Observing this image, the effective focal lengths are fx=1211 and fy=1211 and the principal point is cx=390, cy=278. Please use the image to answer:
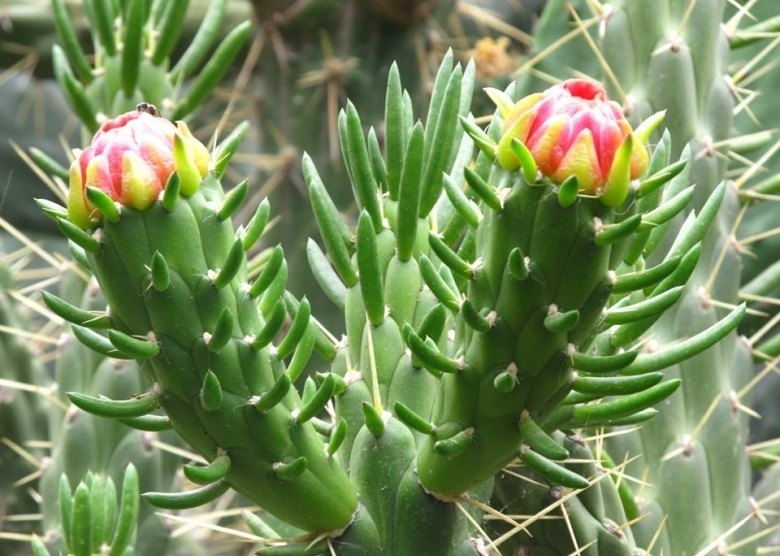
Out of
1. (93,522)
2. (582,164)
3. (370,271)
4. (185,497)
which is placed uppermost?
(582,164)

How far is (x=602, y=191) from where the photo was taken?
1.95 feet

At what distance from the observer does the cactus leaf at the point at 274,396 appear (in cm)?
66

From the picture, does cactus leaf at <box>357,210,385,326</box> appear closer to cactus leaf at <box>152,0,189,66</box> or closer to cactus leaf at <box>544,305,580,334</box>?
cactus leaf at <box>544,305,580,334</box>

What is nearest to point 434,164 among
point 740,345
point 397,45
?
point 740,345

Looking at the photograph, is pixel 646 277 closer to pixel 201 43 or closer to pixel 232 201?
pixel 232 201

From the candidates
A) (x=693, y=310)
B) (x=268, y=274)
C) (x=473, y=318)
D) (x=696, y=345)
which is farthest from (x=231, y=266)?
(x=693, y=310)

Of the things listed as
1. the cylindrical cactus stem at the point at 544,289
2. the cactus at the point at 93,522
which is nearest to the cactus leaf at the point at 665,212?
the cylindrical cactus stem at the point at 544,289

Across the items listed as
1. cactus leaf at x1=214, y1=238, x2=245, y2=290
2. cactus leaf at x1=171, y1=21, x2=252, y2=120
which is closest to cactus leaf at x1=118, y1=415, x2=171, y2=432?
cactus leaf at x1=214, y1=238, x2=245, y2=290

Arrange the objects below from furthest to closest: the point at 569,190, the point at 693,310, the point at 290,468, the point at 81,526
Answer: the point at 693,310 < the point at 81,526 < the point at 290,468 < the point at 569,190

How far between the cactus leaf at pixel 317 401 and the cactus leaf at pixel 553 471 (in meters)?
0.11

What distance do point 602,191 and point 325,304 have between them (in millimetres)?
1073

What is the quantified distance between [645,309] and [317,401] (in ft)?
0.61

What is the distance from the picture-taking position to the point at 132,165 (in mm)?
628

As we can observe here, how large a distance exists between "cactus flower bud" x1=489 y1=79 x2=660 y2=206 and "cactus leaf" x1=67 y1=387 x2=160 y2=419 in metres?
0.24
